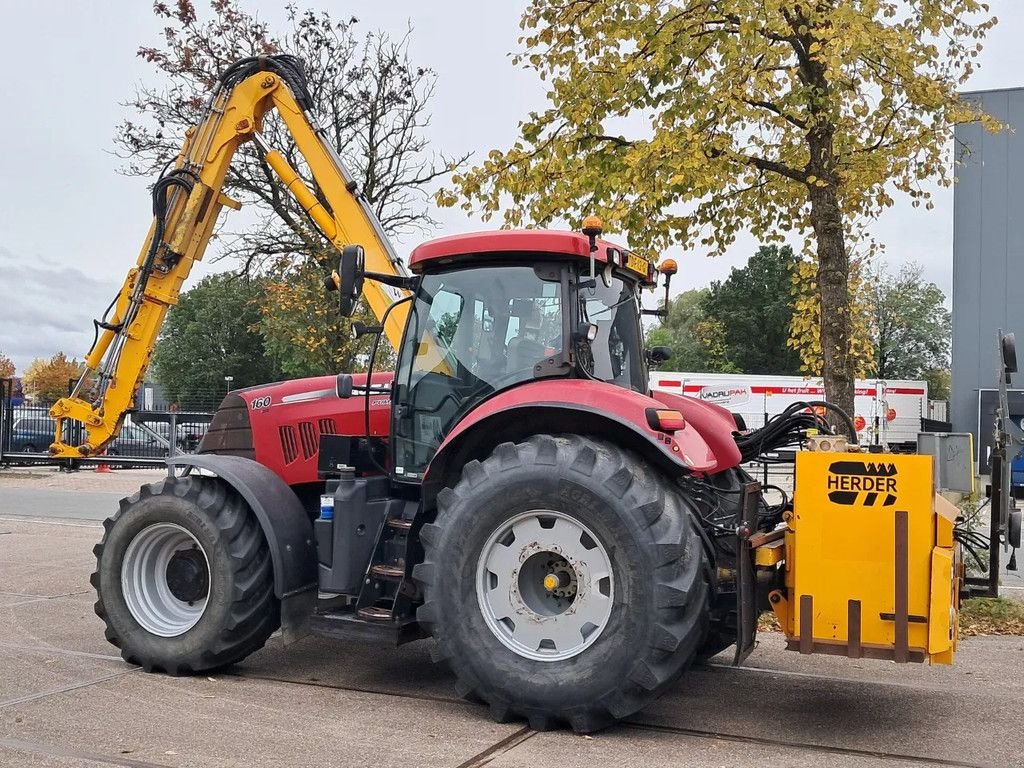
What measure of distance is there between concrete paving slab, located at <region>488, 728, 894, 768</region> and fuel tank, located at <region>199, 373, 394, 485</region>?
8.13 feet

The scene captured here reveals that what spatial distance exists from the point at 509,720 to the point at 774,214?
257 inches

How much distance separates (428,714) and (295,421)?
2.30m

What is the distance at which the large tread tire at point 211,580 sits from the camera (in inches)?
251

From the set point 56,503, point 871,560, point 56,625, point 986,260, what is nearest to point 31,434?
point 56,503

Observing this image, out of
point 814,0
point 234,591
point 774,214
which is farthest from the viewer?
point 774,214

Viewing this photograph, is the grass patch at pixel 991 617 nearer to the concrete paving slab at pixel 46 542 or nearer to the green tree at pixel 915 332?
the concrete paving slab at pixel 46 542

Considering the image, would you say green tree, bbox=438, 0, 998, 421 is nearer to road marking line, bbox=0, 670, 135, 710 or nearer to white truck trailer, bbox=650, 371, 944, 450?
road marking line, bbox=0, 670, 135, 710

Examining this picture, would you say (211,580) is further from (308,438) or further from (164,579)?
(308,438)

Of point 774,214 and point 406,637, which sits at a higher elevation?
point 774,214

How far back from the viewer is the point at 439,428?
6359 mm

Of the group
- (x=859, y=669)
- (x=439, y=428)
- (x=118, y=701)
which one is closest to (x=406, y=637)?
(x=439, y=428)

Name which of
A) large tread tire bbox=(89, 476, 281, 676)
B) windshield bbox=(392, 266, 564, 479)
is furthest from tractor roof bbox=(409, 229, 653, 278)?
large tread tire bbox=(89, 476, 281, 676)

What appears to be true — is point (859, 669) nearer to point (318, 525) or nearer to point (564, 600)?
point (564, 600)

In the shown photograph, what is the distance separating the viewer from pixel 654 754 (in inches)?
198
